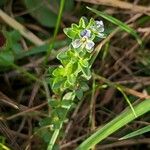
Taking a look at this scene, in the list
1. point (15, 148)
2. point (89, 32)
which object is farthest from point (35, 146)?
point (89, 32)

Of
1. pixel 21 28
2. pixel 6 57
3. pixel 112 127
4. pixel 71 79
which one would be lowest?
pixel 112 127

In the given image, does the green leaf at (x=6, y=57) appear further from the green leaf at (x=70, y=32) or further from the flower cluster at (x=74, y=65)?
the green leaf at (x=70, y=32)

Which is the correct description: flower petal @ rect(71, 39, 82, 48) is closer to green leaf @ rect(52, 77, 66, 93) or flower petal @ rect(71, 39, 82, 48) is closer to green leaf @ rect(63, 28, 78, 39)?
green leaf @ rect(63, 28, 78, 39)

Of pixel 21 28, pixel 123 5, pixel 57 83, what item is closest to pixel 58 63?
pixel 21 28

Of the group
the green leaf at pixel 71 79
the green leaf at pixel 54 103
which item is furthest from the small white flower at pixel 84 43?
the green leaf at pixel 54 103

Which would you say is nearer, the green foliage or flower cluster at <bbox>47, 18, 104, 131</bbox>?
flower cluster at <bbox>47, 18, 104, 131</bbox>

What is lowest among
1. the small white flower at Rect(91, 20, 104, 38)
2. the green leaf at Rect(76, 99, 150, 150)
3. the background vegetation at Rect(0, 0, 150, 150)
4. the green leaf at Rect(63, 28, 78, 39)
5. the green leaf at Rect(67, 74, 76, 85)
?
the green leaf at Rect(76, 99, 150, 150)

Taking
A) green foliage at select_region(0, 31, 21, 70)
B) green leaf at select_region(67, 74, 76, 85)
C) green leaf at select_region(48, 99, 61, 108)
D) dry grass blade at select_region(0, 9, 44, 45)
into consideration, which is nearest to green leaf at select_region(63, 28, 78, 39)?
green leaf at select_region(67, 74, 76, 85)

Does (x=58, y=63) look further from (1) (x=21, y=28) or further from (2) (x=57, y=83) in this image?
(2) (x=57, y=83)

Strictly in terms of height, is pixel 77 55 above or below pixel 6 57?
below
